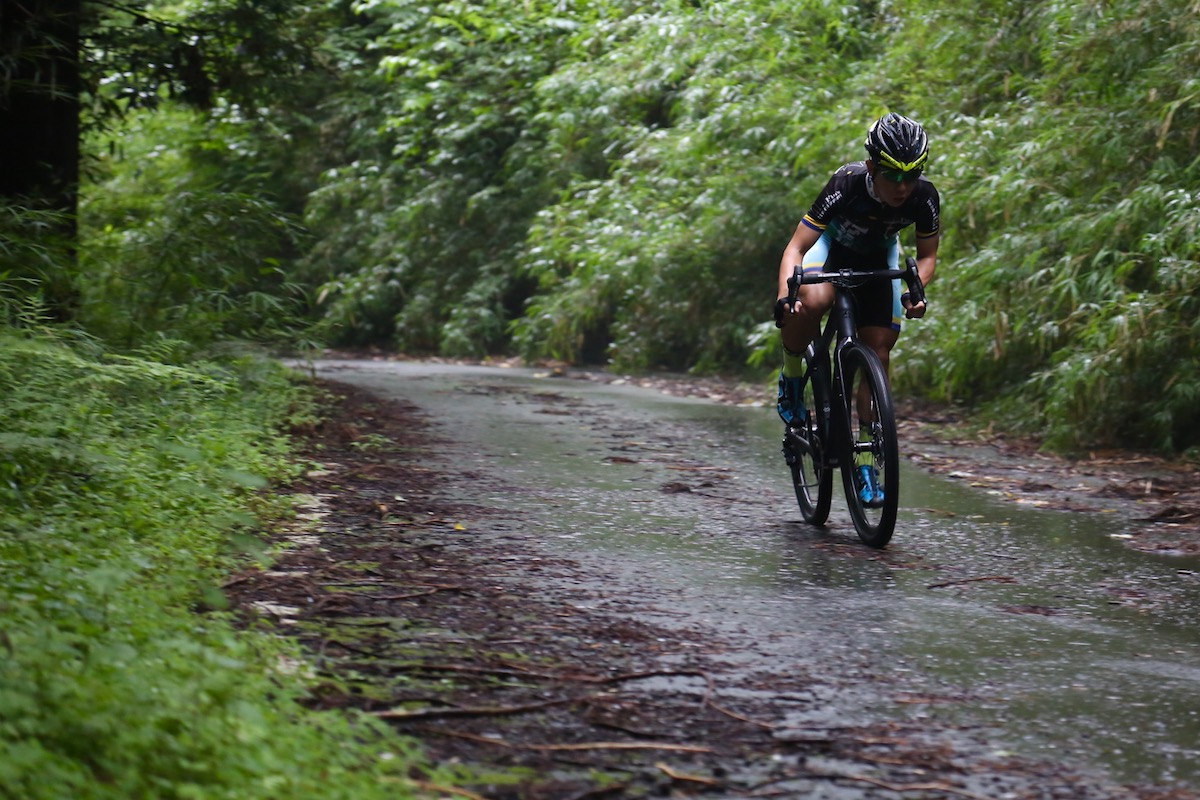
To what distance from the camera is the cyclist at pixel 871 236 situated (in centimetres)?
591

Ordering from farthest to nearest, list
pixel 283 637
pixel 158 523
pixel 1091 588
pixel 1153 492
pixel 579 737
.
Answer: pixel 1153 492 → pixel 1091 588 → pixel 158 523 → pixel 283 637 → pixel 579 737

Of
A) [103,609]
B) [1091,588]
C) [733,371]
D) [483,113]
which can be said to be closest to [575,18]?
[483,113]

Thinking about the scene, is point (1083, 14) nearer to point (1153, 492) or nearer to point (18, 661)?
point (1153, 492)

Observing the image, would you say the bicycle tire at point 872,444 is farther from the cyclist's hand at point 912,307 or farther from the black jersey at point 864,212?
the black jersey at point 864,212

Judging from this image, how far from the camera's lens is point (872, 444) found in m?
6.06

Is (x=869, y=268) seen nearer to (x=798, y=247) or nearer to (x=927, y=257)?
(x=927, y=257)

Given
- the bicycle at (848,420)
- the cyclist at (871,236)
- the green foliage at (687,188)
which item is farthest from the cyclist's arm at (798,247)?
the green foliage at (687,188)

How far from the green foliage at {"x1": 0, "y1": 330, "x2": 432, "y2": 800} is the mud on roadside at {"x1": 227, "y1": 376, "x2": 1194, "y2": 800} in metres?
0.21

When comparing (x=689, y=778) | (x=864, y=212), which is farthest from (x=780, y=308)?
(x=689, y=778)

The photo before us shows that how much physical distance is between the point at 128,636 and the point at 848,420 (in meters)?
3.66

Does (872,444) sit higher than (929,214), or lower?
lower

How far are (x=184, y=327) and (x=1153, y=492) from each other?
6314mm

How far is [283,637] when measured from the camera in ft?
12.7

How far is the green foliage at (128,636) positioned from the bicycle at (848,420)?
2.62 metres
